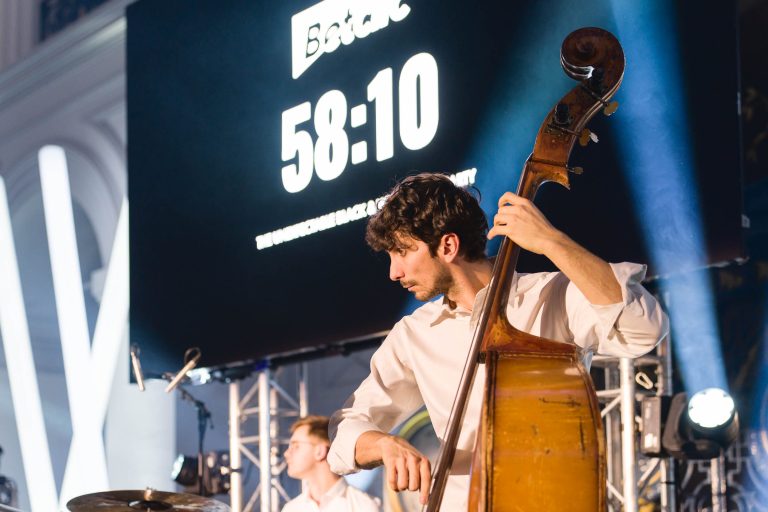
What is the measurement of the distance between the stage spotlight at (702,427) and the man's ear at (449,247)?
6.41 feet

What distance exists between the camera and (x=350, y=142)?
5305mm

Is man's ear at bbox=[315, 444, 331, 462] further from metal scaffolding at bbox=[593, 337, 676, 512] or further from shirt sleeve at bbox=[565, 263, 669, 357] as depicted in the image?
shirt sleeve at bbox=[565, 263, 669, 357]

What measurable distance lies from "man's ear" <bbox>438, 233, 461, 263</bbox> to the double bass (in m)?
0.34

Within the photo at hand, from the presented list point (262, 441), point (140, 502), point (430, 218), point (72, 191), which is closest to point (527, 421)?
point (430, 218)

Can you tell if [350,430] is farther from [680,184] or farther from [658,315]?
[680,184]

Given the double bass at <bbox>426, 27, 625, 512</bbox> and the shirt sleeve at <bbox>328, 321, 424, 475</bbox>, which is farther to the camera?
the shirt sleeve at <bbox>328, 321, 424, 475</bbox>

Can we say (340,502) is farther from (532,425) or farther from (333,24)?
(532,425)

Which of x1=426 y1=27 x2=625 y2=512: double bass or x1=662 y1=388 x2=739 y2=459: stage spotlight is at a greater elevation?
x1=662 y1=388 x2=739 y2=459: stage spotlight

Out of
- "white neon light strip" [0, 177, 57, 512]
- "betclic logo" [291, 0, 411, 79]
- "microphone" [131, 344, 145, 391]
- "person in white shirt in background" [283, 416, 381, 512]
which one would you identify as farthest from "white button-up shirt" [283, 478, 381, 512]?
"white neon light strip" [0, 177, 57, 512]

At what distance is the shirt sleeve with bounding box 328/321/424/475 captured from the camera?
224cm

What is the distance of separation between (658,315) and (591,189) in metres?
2.45

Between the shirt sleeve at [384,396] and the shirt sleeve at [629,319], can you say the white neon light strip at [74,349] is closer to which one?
the shirt sleeve at [384,396]

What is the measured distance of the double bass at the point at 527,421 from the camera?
1.75 meters

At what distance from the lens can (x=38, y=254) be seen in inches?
381
